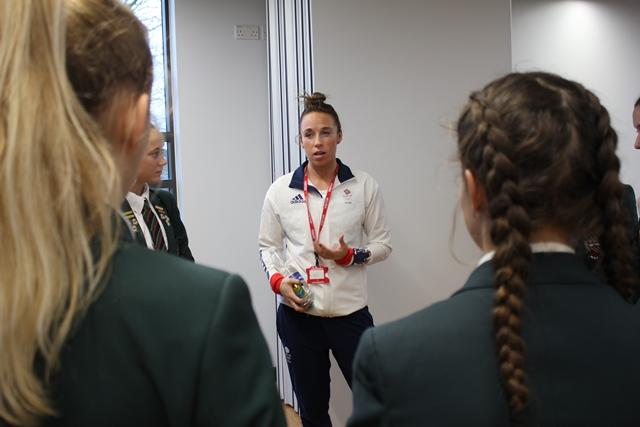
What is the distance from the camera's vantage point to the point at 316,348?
2879 millimetres

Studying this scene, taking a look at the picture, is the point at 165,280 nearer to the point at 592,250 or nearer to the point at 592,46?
the point at 592,250

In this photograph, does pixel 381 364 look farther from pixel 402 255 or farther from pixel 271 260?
pixel 402 255

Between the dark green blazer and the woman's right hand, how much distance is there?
207 centimetres

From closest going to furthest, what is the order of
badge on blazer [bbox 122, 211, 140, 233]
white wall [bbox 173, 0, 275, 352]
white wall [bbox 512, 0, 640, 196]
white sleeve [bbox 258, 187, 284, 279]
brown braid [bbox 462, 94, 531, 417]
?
brown braid [bbox 462, 94, 531, 417] → badge on blazer [bbox 122, 211, 140, 233] → white sleeve [bbox 258, 187, 284, 279] → white wall [bbox 173, 0, 275, 352] → white wall [bbox 512, 0, 640, 196]

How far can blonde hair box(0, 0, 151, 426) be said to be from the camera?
652mm

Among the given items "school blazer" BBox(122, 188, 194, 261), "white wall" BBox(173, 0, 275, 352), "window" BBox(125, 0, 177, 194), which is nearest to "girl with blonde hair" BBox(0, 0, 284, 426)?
"school blazer" BBox(122, 188, 194, 261)

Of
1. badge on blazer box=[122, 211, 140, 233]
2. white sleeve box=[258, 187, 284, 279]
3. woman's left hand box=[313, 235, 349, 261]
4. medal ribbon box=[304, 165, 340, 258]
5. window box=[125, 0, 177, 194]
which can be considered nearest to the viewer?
badge on blazer box=[122, 211, 140, 233]

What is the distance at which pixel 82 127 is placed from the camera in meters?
0.69

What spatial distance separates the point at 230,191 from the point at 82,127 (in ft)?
12.1

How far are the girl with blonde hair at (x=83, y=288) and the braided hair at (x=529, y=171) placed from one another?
1.19ft

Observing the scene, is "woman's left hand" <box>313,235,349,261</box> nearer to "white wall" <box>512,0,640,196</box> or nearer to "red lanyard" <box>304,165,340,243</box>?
"red lanyard" <box>304,165,340,243</box>

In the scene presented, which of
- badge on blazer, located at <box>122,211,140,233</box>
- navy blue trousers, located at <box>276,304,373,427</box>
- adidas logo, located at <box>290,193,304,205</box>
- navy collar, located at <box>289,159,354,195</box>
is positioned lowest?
navy blue trousers, located at <box>276,304,373,427</box>

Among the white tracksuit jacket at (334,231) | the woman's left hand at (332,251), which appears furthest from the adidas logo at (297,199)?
the woman's left hand at (332,251)

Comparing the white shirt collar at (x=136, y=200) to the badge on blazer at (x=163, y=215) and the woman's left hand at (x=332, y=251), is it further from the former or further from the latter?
the woman's left hand at (x=332, y=251)
